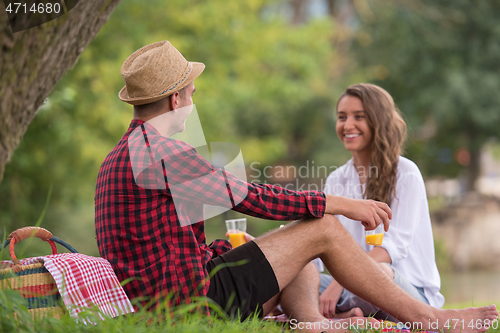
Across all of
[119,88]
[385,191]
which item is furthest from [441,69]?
[385,191]

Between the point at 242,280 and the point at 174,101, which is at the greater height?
the point at 174,101

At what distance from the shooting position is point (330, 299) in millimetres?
2855

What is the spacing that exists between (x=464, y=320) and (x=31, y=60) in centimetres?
233

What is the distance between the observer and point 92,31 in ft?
8.00

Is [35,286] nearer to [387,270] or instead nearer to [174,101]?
[174,101]

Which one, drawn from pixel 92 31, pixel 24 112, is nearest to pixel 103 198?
pixel 24 112

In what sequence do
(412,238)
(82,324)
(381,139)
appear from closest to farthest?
(82,324), (412,238), (381,139)

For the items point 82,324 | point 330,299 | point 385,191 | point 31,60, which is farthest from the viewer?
point 385,191

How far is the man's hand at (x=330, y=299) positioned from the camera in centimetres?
285

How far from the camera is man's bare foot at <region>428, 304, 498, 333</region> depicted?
7.84ft

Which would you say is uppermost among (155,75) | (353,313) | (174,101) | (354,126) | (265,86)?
(265,86)

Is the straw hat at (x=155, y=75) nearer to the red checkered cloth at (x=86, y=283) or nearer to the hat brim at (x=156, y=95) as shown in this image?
the hat brim at (x=156, y=95)

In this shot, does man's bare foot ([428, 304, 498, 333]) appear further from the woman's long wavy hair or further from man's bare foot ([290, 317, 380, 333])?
the woman's long wavy hair

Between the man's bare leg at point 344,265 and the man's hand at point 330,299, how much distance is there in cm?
43
